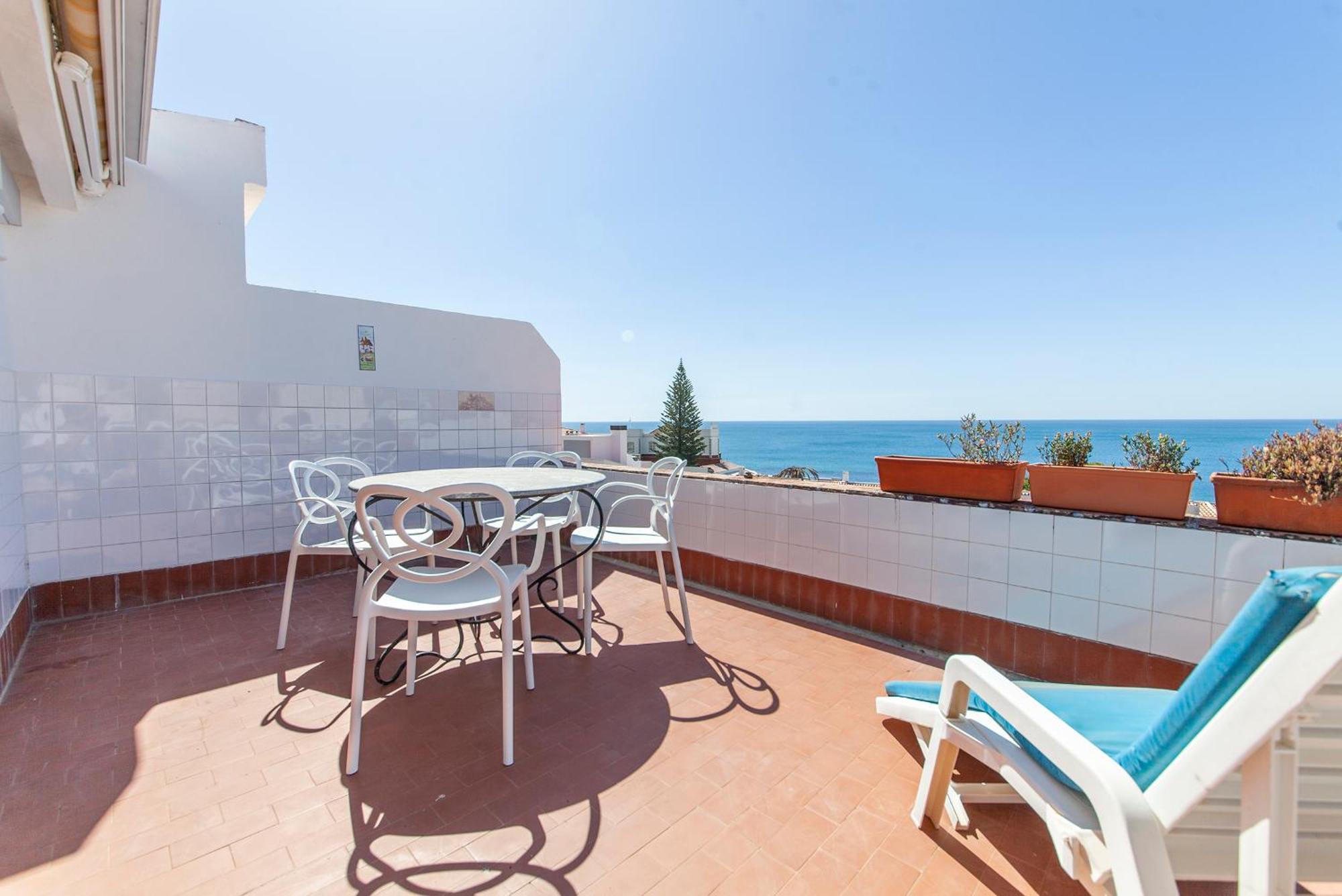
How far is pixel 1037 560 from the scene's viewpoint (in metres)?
2.28

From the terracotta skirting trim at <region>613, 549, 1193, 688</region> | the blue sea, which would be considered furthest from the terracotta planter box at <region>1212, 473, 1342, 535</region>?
the blue sea

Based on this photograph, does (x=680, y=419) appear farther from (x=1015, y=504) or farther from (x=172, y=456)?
(x=1015, y=504)

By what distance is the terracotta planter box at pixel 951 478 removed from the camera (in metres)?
2.40

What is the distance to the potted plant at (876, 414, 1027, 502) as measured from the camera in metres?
2.41

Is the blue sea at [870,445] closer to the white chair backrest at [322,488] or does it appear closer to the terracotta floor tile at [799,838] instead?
the white chair backrest at [322,488]

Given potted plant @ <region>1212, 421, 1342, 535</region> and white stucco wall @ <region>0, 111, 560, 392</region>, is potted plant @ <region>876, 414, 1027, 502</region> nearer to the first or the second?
potted plant @ <region>1212, 421, 1342, 535</region>

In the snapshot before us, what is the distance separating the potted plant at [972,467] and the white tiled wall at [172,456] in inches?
154

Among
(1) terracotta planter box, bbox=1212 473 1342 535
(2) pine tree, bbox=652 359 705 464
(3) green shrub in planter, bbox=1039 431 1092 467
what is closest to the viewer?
(1) terracotta planter box, bbox=1212 473 1342 535

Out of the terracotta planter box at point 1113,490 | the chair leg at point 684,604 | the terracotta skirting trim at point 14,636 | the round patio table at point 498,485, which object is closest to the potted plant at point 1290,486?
the terracotta planter box at point 1113,490

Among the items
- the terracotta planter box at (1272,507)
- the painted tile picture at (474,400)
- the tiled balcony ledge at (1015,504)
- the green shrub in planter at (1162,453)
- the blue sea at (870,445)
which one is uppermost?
the painted tile picture at (474,400)

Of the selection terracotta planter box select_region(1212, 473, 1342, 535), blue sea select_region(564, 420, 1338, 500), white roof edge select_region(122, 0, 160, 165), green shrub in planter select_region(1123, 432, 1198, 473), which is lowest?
blue sea select_region(564, 420, 1338, 500)

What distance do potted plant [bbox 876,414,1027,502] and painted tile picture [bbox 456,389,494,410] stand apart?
3610 mm

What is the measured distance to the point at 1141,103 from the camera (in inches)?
171

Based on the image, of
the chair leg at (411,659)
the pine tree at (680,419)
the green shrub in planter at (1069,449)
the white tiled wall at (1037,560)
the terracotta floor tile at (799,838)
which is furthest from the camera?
the pine tree at (680,419)
